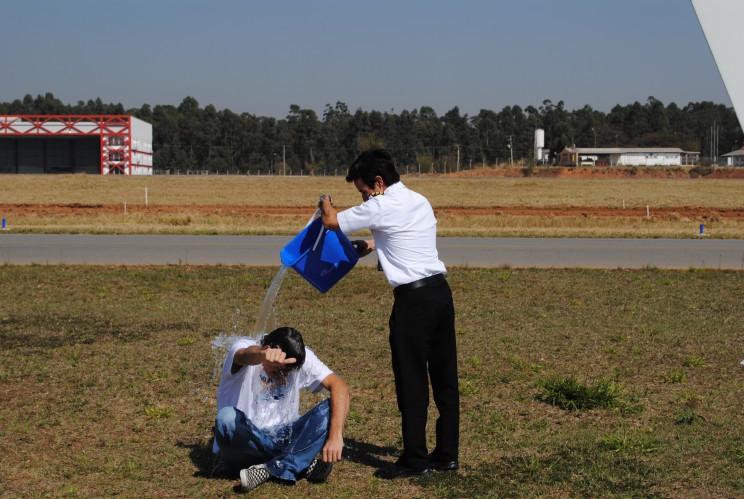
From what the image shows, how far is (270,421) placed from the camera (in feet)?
19.2

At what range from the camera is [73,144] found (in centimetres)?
9531

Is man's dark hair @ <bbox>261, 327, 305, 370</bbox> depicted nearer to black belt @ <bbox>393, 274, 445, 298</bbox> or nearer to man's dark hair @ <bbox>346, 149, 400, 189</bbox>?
black belt @ <bbox>393, 274, 445, 298</bbox>

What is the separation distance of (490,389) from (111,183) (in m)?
64.7

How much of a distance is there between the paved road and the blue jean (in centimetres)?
1415

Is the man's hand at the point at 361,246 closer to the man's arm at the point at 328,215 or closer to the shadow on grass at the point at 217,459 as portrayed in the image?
the man's arm at the point at 328,215

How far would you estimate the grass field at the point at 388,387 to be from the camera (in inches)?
228

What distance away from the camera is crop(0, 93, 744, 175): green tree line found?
13288 centimetres

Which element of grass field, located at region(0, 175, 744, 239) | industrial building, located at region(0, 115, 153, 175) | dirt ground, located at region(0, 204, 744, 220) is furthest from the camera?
industrial building, located at region(0, 115, 153, 175)

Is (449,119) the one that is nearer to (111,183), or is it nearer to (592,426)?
(111,183)

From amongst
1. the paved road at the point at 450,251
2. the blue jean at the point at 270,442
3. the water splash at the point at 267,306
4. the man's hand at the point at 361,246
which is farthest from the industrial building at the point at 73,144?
the blue jean at the point at 270,442

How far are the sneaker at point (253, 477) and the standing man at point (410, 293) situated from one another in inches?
29.9

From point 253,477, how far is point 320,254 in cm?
144

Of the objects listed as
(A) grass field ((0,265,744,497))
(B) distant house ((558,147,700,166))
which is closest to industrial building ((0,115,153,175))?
(B) distant house ((558,147,700,166))

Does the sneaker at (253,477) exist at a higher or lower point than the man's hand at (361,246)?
lower
